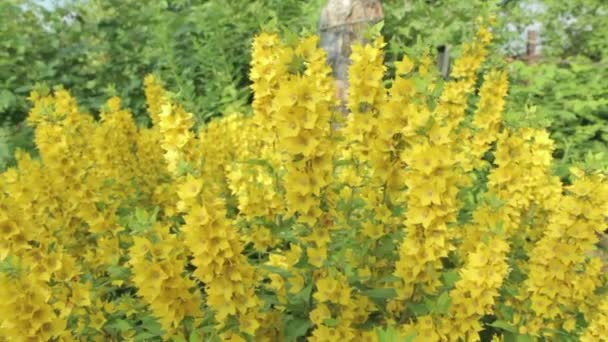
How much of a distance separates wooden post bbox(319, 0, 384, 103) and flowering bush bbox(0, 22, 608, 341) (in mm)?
2435

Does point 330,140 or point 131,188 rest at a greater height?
point 330,140

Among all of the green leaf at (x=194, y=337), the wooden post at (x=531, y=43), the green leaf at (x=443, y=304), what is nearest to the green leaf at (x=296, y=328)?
the green leaf at (x=194, y=337)

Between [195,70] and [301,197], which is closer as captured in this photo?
[301,197]

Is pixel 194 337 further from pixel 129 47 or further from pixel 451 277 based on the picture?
pixel 129 47

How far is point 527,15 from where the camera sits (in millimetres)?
8016

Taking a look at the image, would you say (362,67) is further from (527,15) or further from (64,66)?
(527,15)

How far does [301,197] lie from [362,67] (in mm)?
592

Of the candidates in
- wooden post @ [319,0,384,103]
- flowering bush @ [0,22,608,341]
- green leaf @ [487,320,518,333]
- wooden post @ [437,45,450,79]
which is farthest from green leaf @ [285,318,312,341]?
wooden post @ [437,45,450,79]

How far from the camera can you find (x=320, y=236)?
7.34ft

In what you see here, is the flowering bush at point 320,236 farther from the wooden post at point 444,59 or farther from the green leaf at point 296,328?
the wooden post at point 444,59

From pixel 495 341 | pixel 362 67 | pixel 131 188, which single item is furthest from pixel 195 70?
pixel 495 341

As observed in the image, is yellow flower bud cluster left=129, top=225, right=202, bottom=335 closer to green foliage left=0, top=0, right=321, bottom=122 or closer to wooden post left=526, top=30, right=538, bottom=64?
green foliage left=0, top=0, right=321, bottom=122

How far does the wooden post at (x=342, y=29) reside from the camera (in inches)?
209

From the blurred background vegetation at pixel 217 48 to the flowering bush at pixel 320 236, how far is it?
2.90 meters
